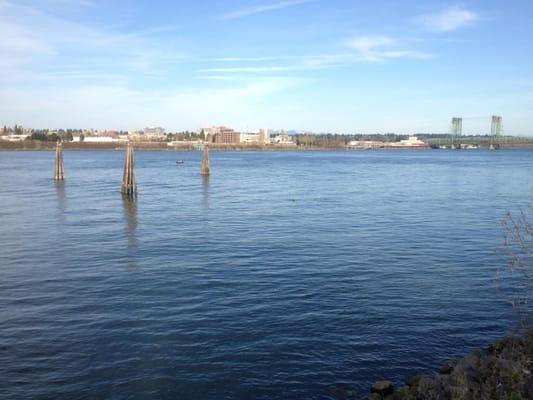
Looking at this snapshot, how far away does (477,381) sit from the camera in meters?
11.5

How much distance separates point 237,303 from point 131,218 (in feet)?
75.7

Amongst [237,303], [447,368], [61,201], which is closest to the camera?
[447,368]

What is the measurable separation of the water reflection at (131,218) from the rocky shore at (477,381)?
20.3m

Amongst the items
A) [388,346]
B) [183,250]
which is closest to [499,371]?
[388,346]

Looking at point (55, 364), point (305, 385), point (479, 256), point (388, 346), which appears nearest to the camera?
point (305, 385)

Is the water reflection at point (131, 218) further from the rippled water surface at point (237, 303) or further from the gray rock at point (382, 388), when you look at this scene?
the gray rock at point (382, 388)

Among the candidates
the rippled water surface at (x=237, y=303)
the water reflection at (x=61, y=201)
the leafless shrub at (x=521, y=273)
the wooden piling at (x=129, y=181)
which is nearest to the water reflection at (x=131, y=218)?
the rippled water surface at (x=237, y=303)

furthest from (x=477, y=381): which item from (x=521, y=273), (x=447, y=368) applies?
(x=521, y=273)

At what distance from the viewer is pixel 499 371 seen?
38.0 ft

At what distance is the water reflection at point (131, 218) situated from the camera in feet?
99.9

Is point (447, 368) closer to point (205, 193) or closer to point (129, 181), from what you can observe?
point (129, 181)

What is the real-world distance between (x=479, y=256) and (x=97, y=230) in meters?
23.9

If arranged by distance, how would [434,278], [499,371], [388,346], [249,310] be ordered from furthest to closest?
1. [434,278]
2. [249,310]
3. [388,346]
4. [499,371]

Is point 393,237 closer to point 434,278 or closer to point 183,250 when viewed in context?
point 434,278
